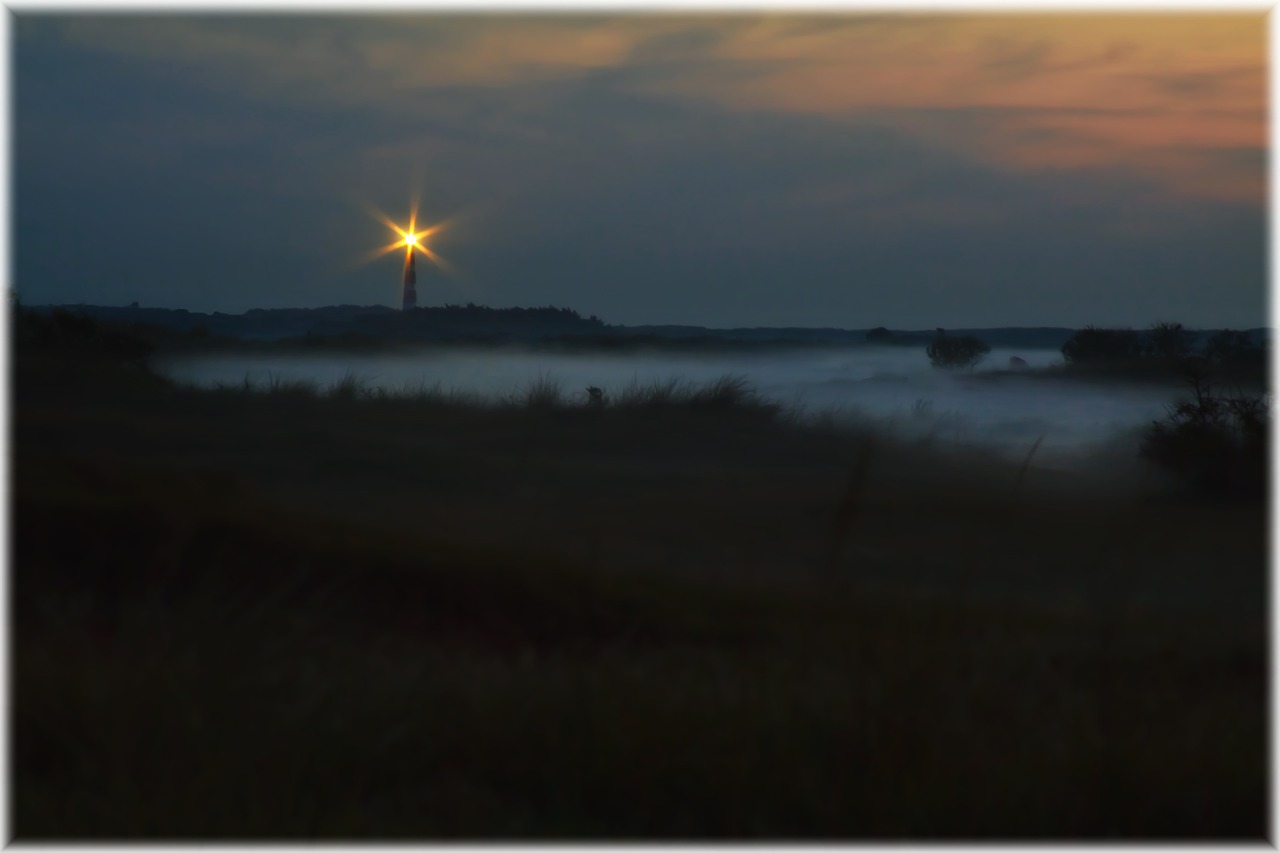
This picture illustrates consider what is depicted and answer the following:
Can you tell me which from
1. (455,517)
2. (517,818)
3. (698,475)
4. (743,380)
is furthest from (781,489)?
(743,380)

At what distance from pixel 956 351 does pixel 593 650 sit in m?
6.08

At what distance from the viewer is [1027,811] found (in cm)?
297

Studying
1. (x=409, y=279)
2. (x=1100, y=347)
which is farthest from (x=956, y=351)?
(x=409, y=279)

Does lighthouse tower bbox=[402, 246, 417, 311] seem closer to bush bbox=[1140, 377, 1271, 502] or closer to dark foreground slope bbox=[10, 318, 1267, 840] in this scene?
dark foreground slope bbox=[10, 318, 1267, 840]

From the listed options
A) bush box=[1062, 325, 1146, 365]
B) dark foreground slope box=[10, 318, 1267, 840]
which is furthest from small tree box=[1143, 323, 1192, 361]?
dark foreground slope box=[10, 318, 1267, 840]

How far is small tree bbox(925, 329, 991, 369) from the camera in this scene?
29.0 feet

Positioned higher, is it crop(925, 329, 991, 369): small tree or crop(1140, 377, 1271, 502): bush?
crop(925, 329, 991, 369): small tree

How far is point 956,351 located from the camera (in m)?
9.13

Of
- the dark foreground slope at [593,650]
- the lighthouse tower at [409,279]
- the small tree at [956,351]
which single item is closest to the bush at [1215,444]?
the dark foreground slope at [593,650]

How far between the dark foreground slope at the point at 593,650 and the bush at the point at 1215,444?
0.72m

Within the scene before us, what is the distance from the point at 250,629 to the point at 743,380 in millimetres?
6498

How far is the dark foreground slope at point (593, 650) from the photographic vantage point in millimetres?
2947

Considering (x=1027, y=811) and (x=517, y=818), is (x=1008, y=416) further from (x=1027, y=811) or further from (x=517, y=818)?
(x=517, y=818)

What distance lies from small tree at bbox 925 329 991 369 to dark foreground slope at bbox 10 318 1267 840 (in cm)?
358
